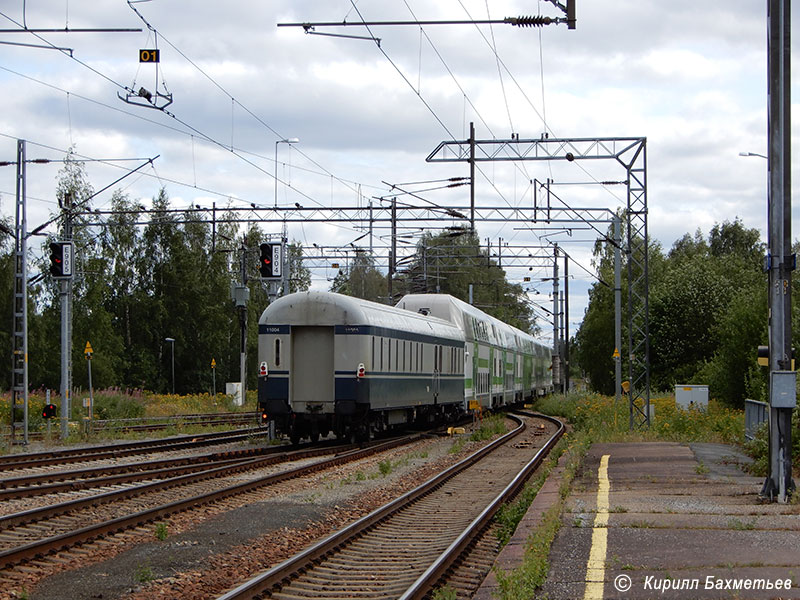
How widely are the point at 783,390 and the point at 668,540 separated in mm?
3479

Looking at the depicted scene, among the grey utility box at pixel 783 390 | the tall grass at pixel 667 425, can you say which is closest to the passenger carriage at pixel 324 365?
the tall grass at pixel 667 425

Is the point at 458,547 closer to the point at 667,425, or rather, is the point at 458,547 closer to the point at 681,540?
the point at 681,540

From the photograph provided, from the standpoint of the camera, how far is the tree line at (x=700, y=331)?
3422 cm

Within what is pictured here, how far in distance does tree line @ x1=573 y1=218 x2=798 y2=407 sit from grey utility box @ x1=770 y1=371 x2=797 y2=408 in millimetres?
13870

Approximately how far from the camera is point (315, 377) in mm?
24188

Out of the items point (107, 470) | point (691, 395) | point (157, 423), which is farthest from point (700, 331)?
point (107, 470)

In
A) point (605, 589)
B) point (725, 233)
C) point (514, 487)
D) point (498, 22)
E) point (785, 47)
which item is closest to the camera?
point (605, 589)

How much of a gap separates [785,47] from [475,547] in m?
7.01

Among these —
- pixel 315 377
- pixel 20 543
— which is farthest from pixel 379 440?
pixel 20 543

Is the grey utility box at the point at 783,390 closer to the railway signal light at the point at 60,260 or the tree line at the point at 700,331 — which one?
the tree line at the point at 700,331

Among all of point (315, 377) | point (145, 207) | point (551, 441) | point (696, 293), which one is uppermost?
point (145, 207)

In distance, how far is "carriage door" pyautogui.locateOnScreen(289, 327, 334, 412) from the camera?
79.0 ft

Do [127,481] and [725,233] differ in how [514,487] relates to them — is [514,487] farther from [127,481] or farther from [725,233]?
[725,233]

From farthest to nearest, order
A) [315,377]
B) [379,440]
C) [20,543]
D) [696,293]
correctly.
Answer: [696,293]
[379,440]
[315,377]
[20,543]
